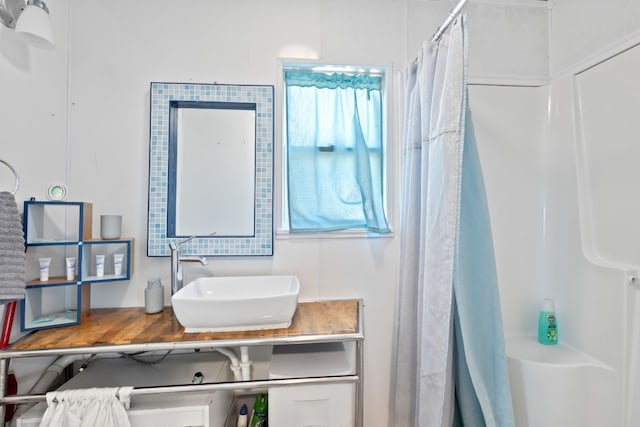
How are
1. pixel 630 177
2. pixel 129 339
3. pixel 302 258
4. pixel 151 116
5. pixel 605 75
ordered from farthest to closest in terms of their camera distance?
1. pixel 302 258
2. pixel 151 116
3. pixel 605 75
4. pixel 630 177
5. pixel 129 339

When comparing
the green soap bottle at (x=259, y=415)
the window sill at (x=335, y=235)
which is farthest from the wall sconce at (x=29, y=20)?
the green soap bottle at (x=259, y=415)

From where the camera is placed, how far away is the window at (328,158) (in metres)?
1.45

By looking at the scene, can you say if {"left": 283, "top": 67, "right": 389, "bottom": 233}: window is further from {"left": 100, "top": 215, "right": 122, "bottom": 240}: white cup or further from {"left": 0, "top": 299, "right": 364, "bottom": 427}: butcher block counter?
{"left": 100, "top": 215, "right": 122, "bottom": 240}: white cup

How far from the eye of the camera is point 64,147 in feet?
→ 4.44

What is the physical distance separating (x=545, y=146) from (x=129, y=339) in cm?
A: 209

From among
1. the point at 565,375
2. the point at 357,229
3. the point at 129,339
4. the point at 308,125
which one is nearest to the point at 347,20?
the point at 308,125

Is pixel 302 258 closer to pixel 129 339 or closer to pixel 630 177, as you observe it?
pixel 129 339

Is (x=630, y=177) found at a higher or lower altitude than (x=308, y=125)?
lower

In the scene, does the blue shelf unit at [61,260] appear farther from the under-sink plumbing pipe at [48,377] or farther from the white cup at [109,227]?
the under-sink plumbing pipe at [48,377]

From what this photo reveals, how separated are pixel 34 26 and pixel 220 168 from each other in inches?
30.6

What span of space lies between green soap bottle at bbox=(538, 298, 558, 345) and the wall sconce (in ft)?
7.90

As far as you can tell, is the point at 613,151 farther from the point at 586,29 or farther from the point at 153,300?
the point at 153,300

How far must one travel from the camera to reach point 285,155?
1495 millimetres

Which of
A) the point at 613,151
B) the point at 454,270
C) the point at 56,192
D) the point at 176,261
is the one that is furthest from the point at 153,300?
the point at 613,151
